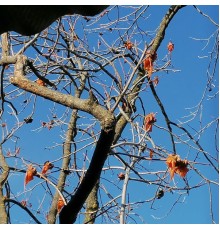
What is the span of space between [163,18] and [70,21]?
0.95 metres

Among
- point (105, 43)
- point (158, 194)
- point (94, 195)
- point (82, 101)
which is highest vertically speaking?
point (105, 43)

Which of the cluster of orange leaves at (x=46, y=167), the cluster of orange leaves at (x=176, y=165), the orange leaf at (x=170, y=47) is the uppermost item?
the orange leaf at (x=170, y=47)

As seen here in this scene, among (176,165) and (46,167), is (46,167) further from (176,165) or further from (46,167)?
(176,165)

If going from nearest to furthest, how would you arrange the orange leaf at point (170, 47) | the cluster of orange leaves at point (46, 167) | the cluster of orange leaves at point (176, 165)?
the cluster of orange leaves at point (176, 165)
the cluster of orange leaves at point (46, 167)
the orange leaf at point (170, 47)

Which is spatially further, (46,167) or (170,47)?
(170,47)

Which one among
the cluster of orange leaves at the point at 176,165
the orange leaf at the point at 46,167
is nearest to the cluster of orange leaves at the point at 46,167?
the orange leaf at the point at 46,167

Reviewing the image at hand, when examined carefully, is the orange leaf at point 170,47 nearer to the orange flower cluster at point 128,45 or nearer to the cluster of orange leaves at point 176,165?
the orange flower cluster at point 128,45

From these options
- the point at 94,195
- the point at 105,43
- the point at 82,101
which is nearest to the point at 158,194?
the point at 94,195

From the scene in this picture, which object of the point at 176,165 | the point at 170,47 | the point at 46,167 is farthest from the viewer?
the point at 170,47

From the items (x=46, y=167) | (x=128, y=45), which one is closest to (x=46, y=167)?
(x=46, y=167)

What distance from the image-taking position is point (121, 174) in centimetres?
361

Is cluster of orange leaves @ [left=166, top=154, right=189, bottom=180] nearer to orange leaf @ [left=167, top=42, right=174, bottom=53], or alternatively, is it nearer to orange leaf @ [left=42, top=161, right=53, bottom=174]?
orange leaf @ [left=42, top=161, right=53, bottom=174]
